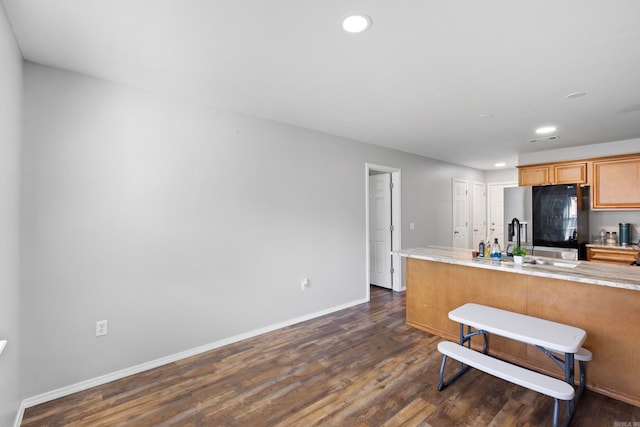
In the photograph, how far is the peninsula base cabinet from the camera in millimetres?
2154

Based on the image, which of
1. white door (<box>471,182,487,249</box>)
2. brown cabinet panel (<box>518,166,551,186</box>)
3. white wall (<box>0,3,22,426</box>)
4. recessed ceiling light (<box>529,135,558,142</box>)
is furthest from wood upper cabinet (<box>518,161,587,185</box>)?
white wall (<box>0,3,22,426</box>)

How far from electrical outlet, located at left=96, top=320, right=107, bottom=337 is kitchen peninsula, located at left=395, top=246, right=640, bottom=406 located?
3010 mm

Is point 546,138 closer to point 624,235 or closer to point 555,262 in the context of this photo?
point 624,235

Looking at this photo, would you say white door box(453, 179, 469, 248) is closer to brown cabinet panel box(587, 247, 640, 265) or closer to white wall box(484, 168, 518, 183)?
white wall box(484, 168, 518, 183)

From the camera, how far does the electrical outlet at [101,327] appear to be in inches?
92.9

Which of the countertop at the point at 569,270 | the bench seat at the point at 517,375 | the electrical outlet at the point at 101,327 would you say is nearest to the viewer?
the bench seat at the point at 517,375

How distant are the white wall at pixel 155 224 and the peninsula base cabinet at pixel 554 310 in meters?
1.46

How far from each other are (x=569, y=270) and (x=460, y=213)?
4166 mm

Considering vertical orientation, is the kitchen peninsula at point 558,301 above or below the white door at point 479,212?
below

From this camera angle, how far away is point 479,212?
7125 millimetres

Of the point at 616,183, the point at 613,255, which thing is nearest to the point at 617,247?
the point at 613,255

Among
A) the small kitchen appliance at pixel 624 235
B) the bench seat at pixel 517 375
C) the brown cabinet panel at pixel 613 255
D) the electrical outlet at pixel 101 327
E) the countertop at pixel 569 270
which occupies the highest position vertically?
the small kitchen appliance at pixel 624 235

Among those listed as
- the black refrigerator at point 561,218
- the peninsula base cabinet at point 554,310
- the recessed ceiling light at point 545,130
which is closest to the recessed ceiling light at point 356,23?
the peninsula base cabinet at point 554,310

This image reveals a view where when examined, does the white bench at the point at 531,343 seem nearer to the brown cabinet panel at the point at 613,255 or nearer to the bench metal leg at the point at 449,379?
the bench metal leg at the point at 449,379
